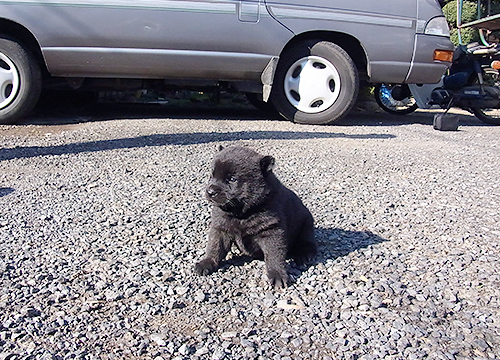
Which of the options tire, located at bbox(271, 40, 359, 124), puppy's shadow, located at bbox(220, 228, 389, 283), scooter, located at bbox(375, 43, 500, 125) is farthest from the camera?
scooter, located at bbox(375, 43, 500, 125)

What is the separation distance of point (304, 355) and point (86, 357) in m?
0.77

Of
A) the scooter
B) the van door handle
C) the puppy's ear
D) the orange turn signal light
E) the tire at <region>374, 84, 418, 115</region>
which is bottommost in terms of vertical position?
the tire at <region>374, 84, 418, 115</region>

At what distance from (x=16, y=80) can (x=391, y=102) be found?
6.39 metres

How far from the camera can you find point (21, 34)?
233 inches

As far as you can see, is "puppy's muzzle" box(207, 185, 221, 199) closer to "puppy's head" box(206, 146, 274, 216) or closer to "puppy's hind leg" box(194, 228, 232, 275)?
"puppy's head" box(206, 146, 274, 216)

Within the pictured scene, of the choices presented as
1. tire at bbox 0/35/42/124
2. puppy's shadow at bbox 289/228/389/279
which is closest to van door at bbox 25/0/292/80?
tire at bbox 0/35/42/124

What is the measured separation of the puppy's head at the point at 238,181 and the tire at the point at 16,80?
Answer: 414cm

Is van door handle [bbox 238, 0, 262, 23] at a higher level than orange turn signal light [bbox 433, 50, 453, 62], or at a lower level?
higher

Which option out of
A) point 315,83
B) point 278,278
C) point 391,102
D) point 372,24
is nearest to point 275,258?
point 278,278

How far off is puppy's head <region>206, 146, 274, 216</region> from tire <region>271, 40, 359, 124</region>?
160 inches

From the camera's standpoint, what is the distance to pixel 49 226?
9.60ft

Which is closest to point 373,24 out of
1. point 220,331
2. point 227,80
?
point 227,80

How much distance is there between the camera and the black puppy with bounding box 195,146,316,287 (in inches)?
94.7

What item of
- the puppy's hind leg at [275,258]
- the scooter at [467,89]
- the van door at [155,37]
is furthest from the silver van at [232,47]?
the puppy's hind leg at [275,258]
